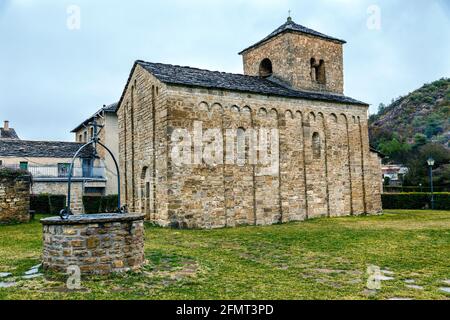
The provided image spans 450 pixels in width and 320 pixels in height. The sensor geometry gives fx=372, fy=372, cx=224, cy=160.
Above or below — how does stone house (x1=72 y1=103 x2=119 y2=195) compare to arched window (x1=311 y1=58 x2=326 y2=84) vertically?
below

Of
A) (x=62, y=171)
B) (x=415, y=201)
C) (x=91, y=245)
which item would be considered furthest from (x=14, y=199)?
(x=415, y=201)

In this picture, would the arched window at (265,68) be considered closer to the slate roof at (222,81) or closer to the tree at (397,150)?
the slate roof at (222,81)

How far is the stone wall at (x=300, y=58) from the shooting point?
19812 millimetres

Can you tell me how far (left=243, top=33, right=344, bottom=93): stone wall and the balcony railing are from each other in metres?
16.7

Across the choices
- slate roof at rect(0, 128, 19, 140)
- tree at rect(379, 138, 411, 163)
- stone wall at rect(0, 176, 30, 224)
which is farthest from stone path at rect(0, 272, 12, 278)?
tree at rect(379, 138, 411, 163)

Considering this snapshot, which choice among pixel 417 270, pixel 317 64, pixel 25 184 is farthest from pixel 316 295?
pixel 317 64

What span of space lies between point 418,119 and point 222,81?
63274mm

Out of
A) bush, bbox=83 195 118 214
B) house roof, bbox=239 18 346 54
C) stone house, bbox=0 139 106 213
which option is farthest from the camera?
stone house, bbox=0 139 106 213

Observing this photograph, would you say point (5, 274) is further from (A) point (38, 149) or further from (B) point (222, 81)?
(A) point (38, 149)

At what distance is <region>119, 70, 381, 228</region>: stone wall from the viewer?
14758mm

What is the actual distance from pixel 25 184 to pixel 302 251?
12646 mm

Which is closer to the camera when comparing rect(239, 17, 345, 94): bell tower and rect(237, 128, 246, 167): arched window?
rect(237, 128, 246, 167): arched window

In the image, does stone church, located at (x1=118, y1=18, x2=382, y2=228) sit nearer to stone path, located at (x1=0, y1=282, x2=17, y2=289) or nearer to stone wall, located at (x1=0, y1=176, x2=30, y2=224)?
stone wall, located at (x1=0, y1=176, x2=30, y2=224)
